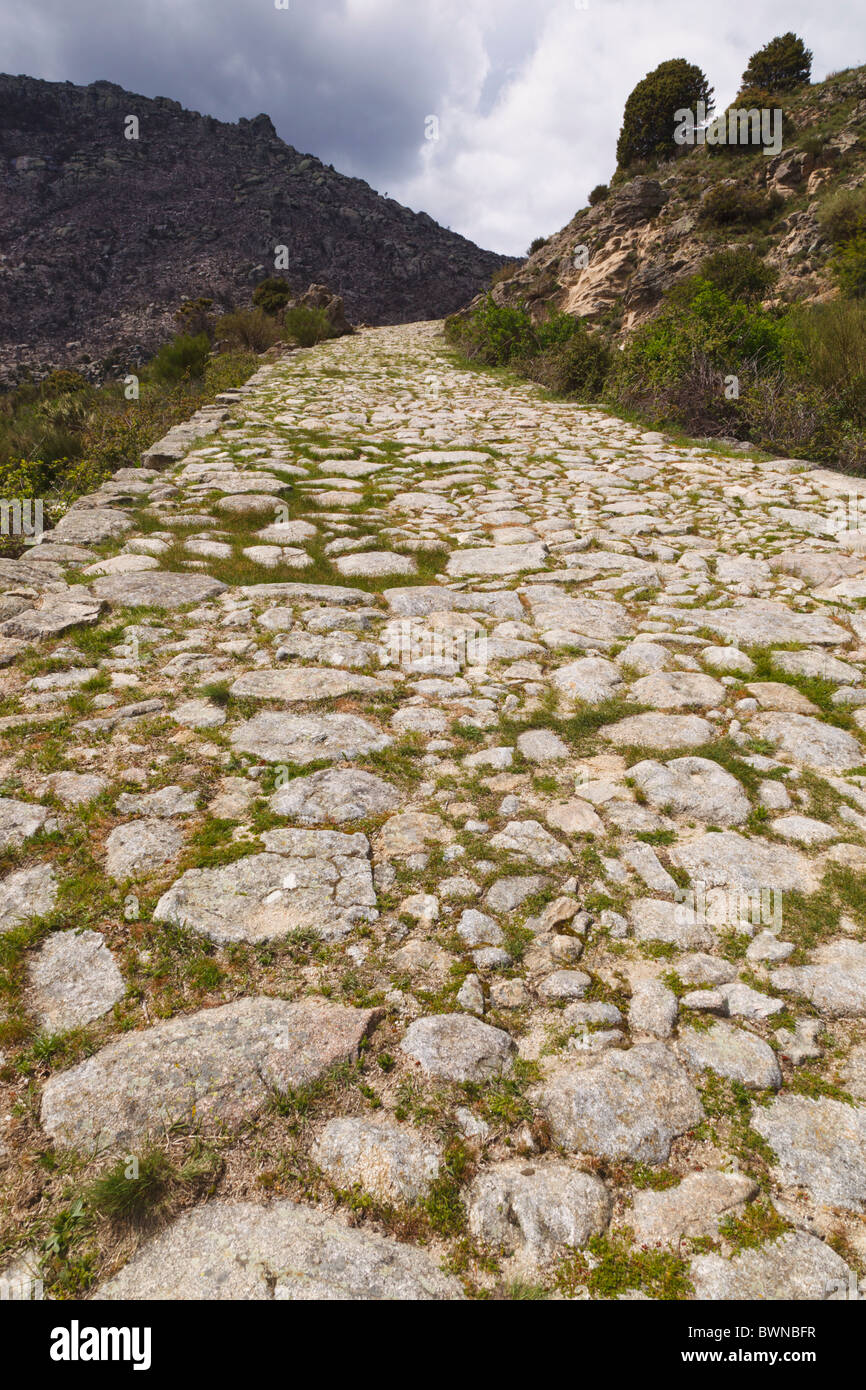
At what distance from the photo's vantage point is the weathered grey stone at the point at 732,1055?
1.57m

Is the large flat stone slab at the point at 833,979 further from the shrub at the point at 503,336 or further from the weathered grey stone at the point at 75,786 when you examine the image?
the shrub at the point at 503,336

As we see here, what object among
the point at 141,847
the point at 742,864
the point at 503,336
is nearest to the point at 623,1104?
the point at 742,864

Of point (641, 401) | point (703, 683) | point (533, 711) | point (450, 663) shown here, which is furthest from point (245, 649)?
point (641, 401)

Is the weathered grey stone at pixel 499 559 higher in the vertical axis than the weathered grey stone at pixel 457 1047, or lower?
higher

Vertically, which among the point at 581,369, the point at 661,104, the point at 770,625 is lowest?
the point at 770,625

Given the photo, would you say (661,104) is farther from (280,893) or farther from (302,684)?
(280,893)

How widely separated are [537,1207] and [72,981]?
1262mm

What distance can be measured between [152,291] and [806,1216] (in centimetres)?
3934

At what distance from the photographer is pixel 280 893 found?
2.03m

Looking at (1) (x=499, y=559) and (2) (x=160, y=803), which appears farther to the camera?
(1) (x=499, y=559)

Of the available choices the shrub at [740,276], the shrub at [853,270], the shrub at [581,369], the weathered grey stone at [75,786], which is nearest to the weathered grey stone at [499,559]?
the weathered grey stone at [75,786]

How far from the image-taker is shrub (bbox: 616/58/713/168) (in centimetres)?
2372

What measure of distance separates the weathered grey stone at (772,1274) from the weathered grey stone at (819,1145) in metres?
0.13

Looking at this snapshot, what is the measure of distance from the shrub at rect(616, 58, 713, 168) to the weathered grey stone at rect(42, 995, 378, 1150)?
1213 inches
